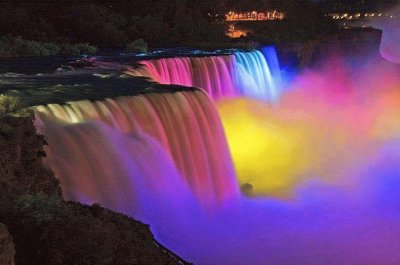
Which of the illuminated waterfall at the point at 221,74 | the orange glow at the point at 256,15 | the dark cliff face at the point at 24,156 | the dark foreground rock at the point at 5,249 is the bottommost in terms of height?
the orange glow at the point at 256,15

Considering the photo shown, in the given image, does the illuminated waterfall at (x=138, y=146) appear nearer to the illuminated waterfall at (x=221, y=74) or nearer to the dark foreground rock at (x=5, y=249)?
the illuminated waterfall at (x=221, y=74)

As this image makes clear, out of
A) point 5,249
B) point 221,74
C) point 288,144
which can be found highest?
point 5,249

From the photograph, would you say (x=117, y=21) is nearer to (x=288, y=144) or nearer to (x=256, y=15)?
(x=288, y=144)

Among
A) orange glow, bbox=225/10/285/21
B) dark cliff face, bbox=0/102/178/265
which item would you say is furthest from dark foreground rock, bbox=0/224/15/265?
orange glow, bbox=225/10/285/21

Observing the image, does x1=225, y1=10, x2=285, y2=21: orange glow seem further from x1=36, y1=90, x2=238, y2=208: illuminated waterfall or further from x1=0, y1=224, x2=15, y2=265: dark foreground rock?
x1=0, y1=224, x2=15, y2=265: dark foreground rock

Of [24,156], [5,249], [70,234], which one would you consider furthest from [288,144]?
[5,249]

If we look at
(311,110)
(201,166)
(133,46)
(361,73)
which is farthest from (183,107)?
(361,73)

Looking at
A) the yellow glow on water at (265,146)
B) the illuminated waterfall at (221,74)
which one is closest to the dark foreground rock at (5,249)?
the yellow glow on water at (265,146)
